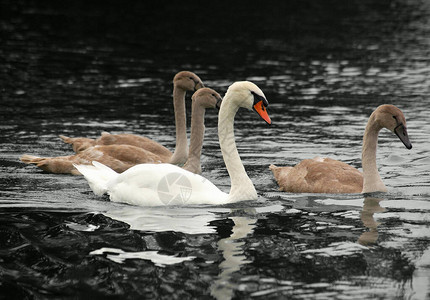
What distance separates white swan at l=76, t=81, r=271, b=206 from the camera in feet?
36.6

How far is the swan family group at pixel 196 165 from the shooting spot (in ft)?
36.7

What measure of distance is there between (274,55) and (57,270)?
20868mm

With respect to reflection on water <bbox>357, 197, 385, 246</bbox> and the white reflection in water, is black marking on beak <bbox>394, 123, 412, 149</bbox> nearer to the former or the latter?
reflection on water <bbox>357, 197, 385, 246</bbox>

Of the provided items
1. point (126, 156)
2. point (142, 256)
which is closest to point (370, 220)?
point (142, 256)

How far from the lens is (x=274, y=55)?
94.3 feet

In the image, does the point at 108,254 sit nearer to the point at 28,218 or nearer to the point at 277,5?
the point at 28,218

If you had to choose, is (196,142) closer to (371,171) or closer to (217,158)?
(217,158)

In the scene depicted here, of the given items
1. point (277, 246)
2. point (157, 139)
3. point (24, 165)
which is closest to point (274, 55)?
point (157, 139)

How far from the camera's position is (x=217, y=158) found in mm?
15156

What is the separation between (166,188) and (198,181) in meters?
0.43

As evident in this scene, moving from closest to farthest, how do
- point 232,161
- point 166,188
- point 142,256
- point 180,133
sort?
point 142,256, point 166,188, point 232,161, point 180,133

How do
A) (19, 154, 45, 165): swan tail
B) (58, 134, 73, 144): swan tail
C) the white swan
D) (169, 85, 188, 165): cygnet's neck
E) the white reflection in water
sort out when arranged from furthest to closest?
(58, 134, 73, 144): swan tail → (169, 85, 188, 165): cygnet's neck → (19, 154, 45, 165): swan tail → the white swan → the white reflection in water

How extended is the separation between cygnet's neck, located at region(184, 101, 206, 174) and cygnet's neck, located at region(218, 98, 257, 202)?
2182mm

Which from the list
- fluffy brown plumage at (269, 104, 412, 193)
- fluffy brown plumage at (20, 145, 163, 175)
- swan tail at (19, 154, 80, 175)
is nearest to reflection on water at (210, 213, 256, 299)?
fluffy brown plumage at (269, 104, 412, 193)
